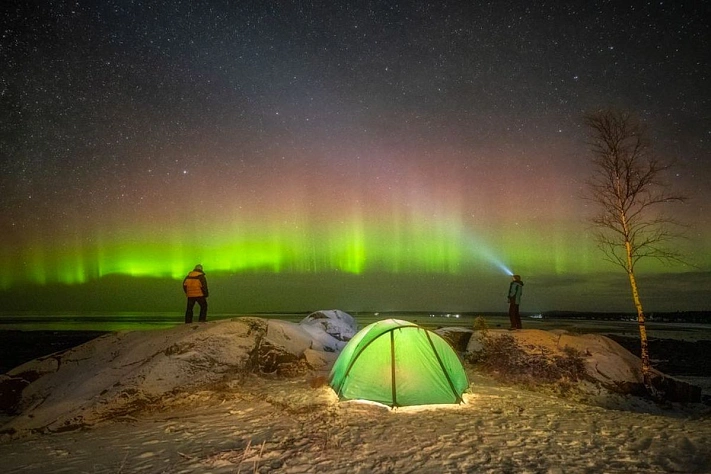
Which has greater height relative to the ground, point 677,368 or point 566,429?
point 566,429

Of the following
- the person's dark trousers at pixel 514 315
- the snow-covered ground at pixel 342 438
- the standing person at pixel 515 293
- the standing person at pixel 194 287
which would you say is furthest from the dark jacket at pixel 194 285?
the person's dark trousers at pixel 514 315

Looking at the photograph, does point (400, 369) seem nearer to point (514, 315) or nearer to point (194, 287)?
point (194, 287)

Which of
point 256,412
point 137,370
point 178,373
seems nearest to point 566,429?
point 256,412

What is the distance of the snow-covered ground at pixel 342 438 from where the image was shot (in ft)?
19.6

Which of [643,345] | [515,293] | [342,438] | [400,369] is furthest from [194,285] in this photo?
[643,345]

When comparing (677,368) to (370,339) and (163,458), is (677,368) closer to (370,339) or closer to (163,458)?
(370,339)

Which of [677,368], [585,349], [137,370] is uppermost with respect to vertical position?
[137,370]

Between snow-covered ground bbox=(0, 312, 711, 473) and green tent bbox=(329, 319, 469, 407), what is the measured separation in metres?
0.43

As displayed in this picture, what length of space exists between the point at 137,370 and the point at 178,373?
3.63 ft

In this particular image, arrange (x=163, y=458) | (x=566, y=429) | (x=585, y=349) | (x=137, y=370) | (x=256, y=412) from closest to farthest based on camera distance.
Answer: (x=163, y=458) → (x=566, y=429) → (x=256, y=412) → (x=137, y=370) → (x=585, y=349)

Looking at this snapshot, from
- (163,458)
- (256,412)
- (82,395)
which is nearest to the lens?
(163,458)

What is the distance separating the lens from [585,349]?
14289 millimetres

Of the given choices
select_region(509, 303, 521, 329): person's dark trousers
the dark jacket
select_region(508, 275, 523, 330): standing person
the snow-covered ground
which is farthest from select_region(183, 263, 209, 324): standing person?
select_region(509, 303, 521, 329): person's dark trousers

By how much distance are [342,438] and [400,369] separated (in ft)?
10.5
